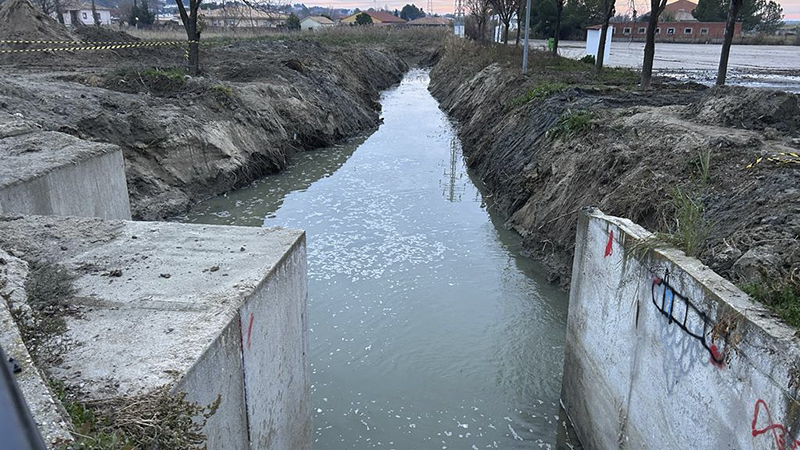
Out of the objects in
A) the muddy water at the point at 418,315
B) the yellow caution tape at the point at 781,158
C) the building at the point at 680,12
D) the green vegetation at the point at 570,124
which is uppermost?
the building at the point at 680,12

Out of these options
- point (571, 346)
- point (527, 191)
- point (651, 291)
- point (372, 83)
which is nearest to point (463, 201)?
point (527, 191)

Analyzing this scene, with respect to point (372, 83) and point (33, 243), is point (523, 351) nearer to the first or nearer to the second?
point (33, 243)

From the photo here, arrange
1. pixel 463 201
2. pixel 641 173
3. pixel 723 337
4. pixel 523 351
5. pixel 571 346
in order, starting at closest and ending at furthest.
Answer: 1. pixel 723 337
2. pixel 571 346
3. pixel 523 351
4. pixel 641 173
5. pixel 463 201

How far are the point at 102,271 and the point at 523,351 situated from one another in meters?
5.22

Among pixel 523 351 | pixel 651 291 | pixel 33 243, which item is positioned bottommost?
pixel 523 351

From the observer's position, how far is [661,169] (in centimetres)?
783

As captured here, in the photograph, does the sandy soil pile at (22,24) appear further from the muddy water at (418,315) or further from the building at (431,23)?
the building at (431,23)

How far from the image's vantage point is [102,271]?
4.18 metres

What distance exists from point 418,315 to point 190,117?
29.1 ft

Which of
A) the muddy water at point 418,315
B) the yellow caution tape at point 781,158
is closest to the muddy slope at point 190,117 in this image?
the muddy water at point 418,315

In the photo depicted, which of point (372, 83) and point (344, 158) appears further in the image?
point (372, 83)

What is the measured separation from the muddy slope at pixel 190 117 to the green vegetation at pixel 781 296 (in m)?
10.5

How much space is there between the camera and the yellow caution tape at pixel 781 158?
632 centimetres

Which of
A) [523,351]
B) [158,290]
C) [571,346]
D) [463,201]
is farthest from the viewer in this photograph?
[463,201]
